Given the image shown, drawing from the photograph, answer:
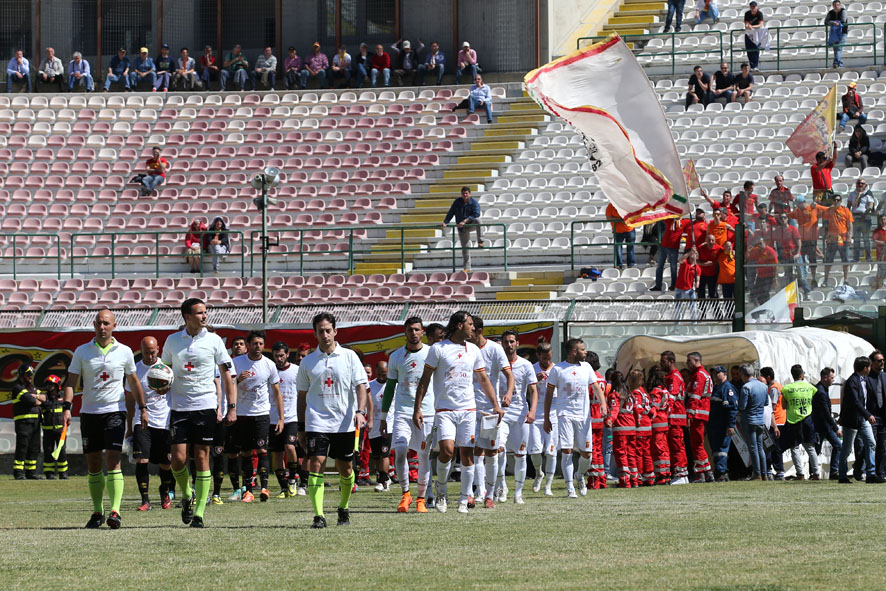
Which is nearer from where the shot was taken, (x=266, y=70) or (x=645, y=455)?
(x=645, y=455)

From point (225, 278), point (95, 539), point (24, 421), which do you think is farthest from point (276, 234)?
point (95, 539)

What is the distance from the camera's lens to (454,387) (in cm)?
1489

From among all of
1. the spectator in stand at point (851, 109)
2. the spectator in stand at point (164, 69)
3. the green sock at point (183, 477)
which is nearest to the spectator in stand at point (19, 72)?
the spectator in stand at point (164, 69)

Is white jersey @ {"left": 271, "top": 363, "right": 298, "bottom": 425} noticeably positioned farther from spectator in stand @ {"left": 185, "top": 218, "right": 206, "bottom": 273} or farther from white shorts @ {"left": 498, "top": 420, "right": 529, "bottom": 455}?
spectator in stand @ {"left": 185, "top": 218, "right": 206, "bottom": 273}

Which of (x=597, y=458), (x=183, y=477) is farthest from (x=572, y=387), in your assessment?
(x=183, y=477)

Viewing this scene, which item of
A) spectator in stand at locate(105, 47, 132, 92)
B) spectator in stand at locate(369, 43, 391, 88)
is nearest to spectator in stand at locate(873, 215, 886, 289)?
spectator in stand at locate(369, 43, 391, 88)

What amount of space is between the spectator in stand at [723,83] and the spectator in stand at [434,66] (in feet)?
25.7

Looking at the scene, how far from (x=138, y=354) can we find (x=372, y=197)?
36.8 ft

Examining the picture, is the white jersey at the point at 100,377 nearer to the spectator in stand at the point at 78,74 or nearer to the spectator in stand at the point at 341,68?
the spectator in stand at the point at 341,68

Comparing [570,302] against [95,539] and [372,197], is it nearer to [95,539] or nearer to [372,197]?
[372,197]

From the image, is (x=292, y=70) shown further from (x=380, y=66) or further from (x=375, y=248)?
(x=375, y=248)

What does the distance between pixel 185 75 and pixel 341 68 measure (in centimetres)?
443

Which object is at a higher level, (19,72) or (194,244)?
(19,72)

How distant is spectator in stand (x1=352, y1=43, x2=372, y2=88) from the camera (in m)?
40.7
